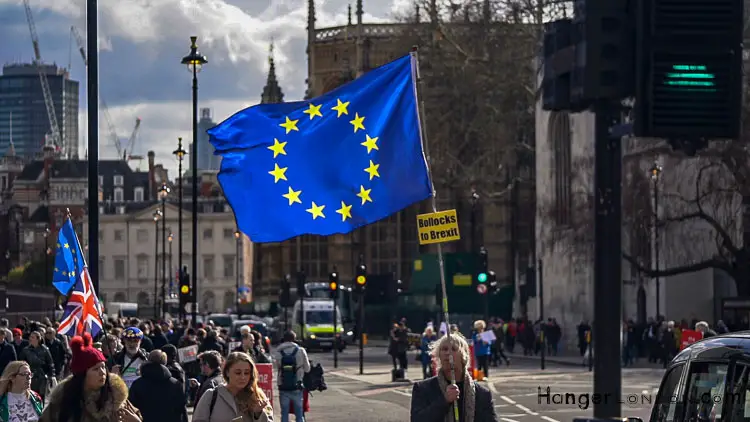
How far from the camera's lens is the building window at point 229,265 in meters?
174

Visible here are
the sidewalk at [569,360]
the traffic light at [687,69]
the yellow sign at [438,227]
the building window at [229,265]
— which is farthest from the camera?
the building window at [229,265]

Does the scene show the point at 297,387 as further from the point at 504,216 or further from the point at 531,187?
the point at 504,216

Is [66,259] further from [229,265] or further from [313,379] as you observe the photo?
[229,265]

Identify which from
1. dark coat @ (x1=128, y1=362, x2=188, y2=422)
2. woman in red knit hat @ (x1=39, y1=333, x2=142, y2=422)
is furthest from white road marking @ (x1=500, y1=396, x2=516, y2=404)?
woman in red knit hat @ (x1=39, y1=333, x2=142, y2=422)

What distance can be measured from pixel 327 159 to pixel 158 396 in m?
2.85

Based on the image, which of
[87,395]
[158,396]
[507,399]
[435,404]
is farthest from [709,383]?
[507,399]

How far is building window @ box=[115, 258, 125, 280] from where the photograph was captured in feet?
565

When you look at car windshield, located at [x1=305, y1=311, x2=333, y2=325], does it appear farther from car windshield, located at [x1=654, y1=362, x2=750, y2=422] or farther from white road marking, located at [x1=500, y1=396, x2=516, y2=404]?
car windshield, located at [x1=654, y1=362, x2=750, y2=422]

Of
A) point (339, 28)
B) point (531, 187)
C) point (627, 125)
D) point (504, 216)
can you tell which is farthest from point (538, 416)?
point (339, 28)

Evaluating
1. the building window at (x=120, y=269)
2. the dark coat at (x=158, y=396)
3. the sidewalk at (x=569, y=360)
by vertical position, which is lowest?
the sidewalk at (x=569, y=360)

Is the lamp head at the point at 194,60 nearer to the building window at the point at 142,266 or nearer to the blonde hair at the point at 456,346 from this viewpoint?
the blonde hair at the point at 456,346

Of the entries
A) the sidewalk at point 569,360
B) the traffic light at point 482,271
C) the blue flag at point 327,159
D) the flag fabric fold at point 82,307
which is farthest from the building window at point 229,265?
the blue flag at point 327,159

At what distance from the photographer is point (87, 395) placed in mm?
10617

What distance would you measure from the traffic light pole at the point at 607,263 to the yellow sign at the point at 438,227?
709cm
